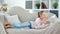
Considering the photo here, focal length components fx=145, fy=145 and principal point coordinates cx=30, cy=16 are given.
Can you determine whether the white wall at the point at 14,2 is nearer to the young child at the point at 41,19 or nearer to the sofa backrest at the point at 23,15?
the sofa backrest at the point at 23,15

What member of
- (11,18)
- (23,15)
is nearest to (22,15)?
(23,15)

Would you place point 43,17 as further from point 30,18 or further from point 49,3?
point 49,3

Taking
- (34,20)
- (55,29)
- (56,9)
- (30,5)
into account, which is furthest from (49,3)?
(55,29)

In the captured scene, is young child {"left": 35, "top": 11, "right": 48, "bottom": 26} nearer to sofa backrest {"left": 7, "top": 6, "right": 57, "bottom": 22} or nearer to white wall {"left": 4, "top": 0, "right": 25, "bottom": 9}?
sofa backrest {"left": 7, "top": 6, "right": 57, "bottom": 22}

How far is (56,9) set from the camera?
19.5 ft

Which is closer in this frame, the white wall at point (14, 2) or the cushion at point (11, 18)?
the cushion at point (11, 18)

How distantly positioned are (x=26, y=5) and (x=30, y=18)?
1.62m

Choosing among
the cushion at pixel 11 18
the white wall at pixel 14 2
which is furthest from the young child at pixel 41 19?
the white wall at pixel 14 2

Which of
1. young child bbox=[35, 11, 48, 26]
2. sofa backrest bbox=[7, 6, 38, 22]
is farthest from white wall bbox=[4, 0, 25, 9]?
young child bbox=[35, 11, 48, 26]

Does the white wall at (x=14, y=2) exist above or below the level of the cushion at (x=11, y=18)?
above

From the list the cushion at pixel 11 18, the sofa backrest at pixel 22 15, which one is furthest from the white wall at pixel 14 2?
the cushion at pixel 11 18

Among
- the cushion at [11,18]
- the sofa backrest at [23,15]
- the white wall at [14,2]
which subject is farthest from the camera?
the white wall at [14,2]

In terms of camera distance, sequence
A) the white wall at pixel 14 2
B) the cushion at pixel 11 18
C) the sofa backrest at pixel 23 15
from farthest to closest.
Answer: the white wall at pixel 14 2, the sofa backrest at pixel 23 15, the cushion at pixel 11 18

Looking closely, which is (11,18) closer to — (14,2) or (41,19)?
(41,19)
